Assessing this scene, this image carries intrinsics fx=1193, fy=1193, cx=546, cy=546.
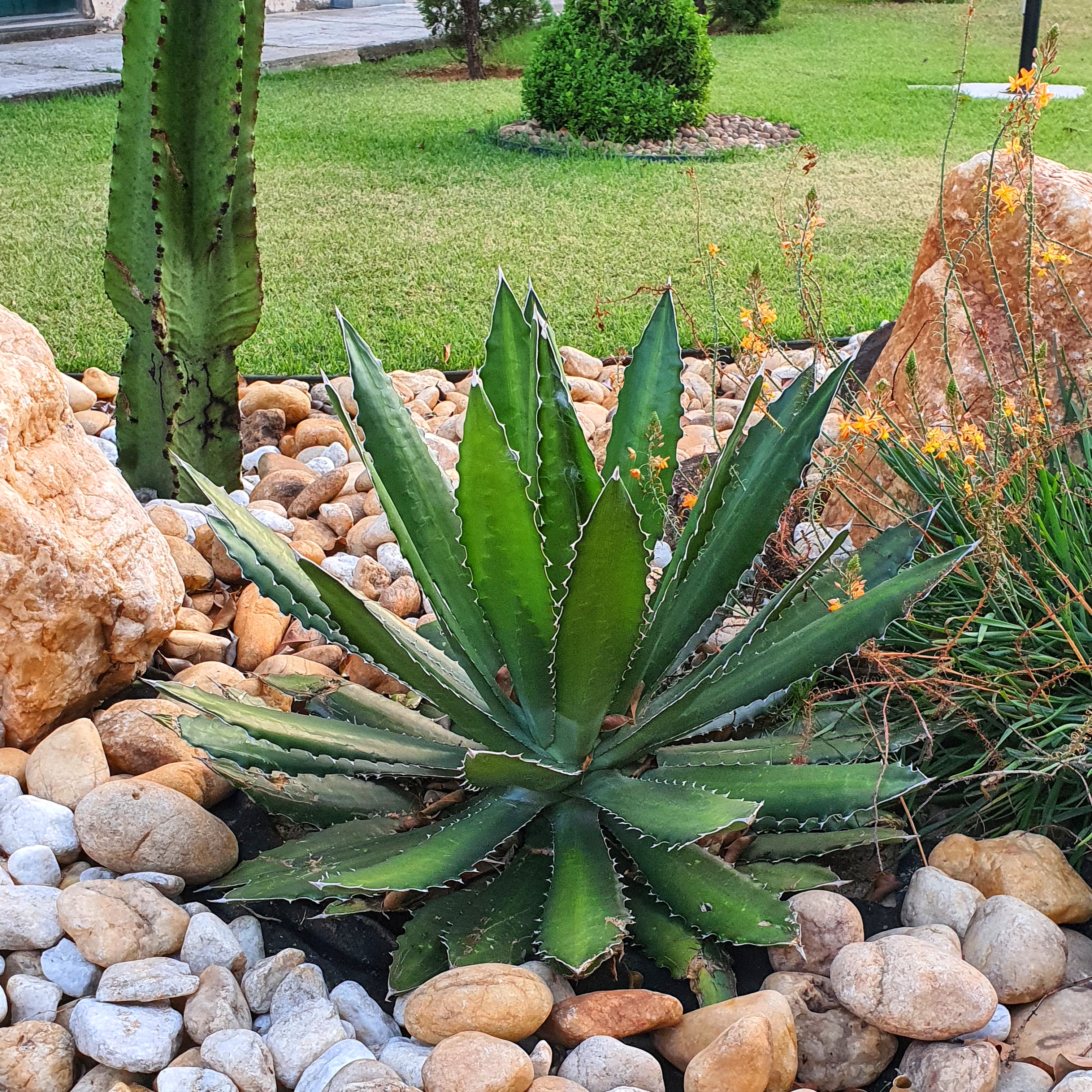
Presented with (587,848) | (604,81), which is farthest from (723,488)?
(604,81)

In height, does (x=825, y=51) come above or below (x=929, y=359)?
above

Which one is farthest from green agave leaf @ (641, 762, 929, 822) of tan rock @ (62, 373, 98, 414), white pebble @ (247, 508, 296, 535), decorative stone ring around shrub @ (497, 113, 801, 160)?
decorative stone ring around shrub @ (497, 113, 801, 160)

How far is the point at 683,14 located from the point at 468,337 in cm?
513

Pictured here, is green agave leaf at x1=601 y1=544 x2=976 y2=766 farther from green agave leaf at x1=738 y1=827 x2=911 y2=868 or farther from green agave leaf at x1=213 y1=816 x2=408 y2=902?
green agave leaf at x1=213 y1=816 x2=408 y2=902

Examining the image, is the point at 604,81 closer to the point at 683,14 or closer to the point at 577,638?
the point at 683,14

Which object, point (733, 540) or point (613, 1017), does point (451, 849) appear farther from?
point (733, 540)

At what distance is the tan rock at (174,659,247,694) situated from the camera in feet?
7.72

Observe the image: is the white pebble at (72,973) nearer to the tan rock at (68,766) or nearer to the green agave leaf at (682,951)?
the tan rock at (68,766)

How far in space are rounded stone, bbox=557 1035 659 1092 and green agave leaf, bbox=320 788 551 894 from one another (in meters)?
0.29

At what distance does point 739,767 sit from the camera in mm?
1836

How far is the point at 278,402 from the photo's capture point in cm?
376

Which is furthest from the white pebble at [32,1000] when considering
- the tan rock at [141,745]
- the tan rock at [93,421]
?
the tan rock at [93,421]

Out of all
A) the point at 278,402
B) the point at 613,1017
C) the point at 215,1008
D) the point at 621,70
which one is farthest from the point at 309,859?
the point at 621,70

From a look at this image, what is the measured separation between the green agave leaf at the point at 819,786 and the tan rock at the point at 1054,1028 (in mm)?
336
